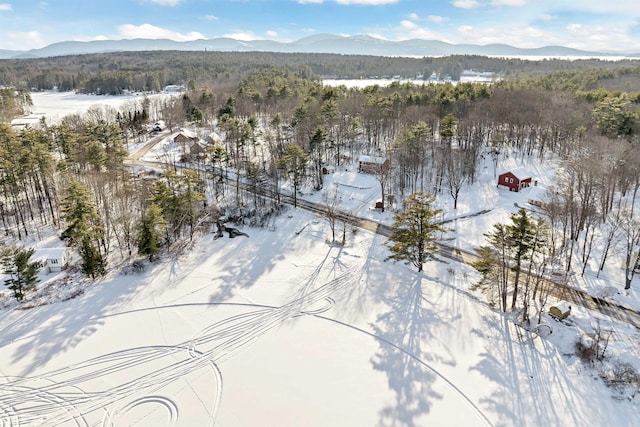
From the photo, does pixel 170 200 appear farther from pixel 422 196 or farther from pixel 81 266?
pixel 422 196

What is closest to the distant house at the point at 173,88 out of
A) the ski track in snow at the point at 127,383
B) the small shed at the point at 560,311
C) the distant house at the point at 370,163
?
the distant house at the point at 370,163

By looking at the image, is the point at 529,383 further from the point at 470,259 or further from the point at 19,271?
the point at 19,271

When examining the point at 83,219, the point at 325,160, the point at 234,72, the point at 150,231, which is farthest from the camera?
the point at 234,72

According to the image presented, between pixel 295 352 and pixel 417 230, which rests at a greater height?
pixel 417 230

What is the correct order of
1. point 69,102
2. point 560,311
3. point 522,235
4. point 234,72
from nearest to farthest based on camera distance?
point 522,235
point 560,311
point 69,102
point 234,72

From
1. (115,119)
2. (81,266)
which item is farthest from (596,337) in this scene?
(115,119)

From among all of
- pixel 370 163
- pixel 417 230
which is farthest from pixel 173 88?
pixel 417 230

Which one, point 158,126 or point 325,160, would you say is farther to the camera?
point 158,126

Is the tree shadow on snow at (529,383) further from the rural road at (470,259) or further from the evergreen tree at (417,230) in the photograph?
the evergreen tree at (417,230)
